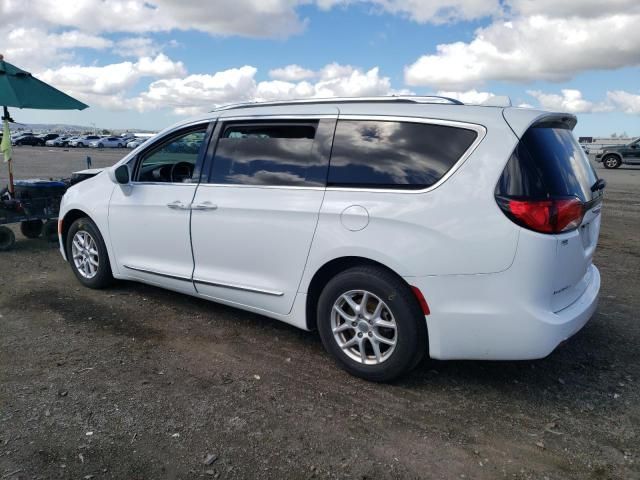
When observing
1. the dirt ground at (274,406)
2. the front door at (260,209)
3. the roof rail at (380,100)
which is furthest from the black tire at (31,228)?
the roof rail at (380,100)

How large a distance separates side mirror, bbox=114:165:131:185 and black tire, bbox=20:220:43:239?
4.02m

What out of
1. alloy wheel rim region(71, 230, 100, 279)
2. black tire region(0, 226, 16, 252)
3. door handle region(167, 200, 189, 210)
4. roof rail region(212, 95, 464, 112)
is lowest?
black tire region(0, 226, 16, 252)

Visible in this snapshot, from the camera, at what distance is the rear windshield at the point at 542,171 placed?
3090 millimetres

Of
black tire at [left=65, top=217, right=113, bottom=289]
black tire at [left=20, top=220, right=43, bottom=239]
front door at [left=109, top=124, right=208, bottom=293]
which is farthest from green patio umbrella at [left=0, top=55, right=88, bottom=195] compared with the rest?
front door at [left=109, top=124, right=208, bottom=293]

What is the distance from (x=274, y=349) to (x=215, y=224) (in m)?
1.08

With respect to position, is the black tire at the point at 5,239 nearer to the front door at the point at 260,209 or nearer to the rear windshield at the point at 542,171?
the front door at the point at 260,209

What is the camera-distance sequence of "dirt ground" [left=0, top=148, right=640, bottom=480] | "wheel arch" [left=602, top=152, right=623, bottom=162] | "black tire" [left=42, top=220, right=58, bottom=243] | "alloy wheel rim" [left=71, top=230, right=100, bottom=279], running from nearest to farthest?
"dirt ground" [left=0, top=148, right=640, bottom=480] < "alloy wheel rim" [left=71, top=230, right=100, bottom=279] < "black tire" [left=42, top=220, right=58, bottom=243] < "wheel arch" [left=602, top=152, right=623, bottom=162]

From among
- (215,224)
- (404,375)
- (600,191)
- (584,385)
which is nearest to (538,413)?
(584,385)

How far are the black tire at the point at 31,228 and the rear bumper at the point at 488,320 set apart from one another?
6.93m

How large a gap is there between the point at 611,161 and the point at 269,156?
2855 centimetres

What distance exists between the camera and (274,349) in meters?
4.18

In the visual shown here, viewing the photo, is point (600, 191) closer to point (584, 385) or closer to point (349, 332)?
point (584, 385)

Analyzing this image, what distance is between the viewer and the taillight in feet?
9.92

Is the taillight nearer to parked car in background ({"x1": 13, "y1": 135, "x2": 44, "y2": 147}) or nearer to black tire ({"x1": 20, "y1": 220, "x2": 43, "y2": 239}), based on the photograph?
black tire ({"x1": 20, "y1": 220, "x2": 43, "y2": 239})
